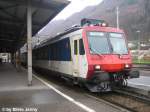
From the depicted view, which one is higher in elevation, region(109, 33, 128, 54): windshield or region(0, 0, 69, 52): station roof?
region(0, 0, 69, 52): station roof

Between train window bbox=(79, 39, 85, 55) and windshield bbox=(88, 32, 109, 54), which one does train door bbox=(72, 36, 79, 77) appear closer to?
train window bbox=(79, 39, 85, 55)

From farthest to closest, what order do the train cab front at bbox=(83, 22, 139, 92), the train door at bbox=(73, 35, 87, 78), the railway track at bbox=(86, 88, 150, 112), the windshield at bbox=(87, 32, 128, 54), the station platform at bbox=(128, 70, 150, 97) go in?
the windshield at bbox=(87, 32, 128, 54)
the train door at bbox=(73, 35, 87, 78)
the station platform at bbox=(128, 70, 150, 97)
the train cab front at bbox=(83, 22, 139, 92)
the railway track at bbox=(86, 88, 150, 112)

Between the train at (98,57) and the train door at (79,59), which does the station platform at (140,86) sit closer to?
the train at (98,57)

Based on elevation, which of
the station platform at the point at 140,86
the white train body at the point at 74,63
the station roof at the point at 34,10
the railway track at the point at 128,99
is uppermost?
the station roof at the point at 34,10

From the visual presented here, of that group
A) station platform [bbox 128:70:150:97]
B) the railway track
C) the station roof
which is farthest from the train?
the station roof

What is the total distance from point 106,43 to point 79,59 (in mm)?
1322

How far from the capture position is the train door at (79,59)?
12.1 meters

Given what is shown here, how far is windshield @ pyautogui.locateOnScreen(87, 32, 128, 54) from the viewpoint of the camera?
12250 millimetres

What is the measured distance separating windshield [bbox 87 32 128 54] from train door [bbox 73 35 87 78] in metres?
0.45

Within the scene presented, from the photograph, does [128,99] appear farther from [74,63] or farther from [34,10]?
[34,10]

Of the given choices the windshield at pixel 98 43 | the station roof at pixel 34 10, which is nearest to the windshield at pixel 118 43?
the windshield at pixel 98 43

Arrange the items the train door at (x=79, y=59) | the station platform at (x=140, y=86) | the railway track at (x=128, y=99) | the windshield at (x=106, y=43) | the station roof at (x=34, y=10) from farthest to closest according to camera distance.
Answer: the station roof at (x=34, y=10) → the windshield at (x=106, y=43) → the train door at (x=79, y=59) → the station platform at (x=140, y=86) → the railway track at (x=128, y=99)

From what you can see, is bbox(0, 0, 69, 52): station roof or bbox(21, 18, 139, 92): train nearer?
bbox(21, 18, 139, 92): train

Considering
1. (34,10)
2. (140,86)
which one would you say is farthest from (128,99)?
(34,10)
